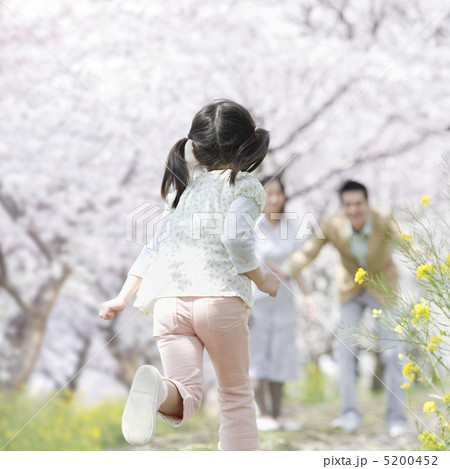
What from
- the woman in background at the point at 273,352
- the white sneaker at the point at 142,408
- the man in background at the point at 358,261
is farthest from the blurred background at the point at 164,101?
the white sneaker at the point at 142,408

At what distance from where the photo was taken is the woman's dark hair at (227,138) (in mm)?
1286

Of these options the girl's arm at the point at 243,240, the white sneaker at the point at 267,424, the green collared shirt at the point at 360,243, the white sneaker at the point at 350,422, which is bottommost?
the white sneaker at the point at 350,422

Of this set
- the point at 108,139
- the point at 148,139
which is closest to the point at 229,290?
the point at 148,139

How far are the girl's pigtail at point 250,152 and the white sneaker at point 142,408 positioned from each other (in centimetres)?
41

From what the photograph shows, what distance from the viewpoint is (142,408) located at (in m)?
1.09

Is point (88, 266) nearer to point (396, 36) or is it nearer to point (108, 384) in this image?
point (108, 384)

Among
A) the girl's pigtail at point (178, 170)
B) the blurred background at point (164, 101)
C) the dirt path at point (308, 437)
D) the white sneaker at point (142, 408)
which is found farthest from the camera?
the blurred background at point (164, 101)

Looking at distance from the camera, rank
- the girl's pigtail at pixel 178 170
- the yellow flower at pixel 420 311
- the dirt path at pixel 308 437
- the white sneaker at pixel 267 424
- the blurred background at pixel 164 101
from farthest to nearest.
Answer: the blurred background at pixel 164 101 < the white sneaker at pixel 267 424 < the dirt path at pixel 308 437 < the girl's pigtail at pixel 178 170 < the yellow flower at pixel 420 311

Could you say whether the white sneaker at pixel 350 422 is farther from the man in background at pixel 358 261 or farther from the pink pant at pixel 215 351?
the pink pant at pixel 215 351

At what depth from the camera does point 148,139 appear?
103 inches

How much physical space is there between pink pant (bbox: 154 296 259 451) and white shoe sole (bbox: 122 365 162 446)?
114 millimetres

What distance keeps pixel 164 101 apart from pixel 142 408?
1.96m

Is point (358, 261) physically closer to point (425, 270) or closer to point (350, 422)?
point (425, 270)

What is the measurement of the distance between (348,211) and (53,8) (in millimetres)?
1979
